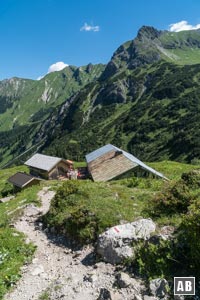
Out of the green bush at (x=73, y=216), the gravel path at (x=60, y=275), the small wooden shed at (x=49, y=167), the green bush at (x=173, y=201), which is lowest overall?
the small wooden shed at (x=49, y=167)

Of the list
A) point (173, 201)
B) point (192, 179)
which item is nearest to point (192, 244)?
point (173, 201)

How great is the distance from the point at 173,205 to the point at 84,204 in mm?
5434

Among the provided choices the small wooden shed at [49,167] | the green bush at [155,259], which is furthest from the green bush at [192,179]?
the small wooden shed at [49,167]

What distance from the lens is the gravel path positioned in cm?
1346

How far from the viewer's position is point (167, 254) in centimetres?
1360

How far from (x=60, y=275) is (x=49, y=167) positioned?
47.6m

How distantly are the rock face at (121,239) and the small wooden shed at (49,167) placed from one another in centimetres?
4641

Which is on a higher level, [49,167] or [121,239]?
[121,239]

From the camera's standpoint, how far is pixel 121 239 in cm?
1548

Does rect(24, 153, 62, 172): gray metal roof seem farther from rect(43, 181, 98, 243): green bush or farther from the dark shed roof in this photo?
rect(43, 181, 98, 243): green bush

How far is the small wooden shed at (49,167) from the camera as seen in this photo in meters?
62.3

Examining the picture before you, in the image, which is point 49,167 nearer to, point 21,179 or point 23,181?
point 21,179

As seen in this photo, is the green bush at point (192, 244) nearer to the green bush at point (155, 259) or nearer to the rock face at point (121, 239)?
the green bush at point (155, 259)

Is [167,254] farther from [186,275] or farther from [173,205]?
[173,205]
